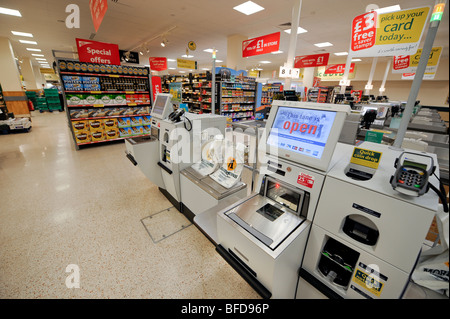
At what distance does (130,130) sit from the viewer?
20.5ft

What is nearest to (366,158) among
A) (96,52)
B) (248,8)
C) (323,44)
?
(248,8)

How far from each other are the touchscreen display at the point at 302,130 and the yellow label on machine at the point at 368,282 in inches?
28.2

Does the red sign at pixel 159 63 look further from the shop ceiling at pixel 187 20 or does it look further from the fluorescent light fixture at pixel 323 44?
the fluorescent light fixture at pixel 323 44

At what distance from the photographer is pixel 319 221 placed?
3.96ft

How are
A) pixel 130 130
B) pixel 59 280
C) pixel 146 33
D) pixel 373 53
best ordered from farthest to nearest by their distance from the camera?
1. pixel 146 33
2. pixel 130 130
3. pixel 373 53
4. pixel 59 280

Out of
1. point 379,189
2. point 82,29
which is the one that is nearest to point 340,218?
point 379,189

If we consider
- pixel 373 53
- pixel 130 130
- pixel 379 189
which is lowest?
pixel 130 130

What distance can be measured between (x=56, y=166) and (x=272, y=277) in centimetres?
534

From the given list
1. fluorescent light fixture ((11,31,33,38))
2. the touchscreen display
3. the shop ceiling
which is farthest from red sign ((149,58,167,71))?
the touchscreen display

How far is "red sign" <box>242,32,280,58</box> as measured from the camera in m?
5.37

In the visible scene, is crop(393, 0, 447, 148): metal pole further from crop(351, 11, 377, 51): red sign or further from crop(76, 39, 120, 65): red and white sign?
crop(76, 39, 120, 65): red and white sign

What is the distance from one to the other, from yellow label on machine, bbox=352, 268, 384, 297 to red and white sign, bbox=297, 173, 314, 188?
1.82 feet
